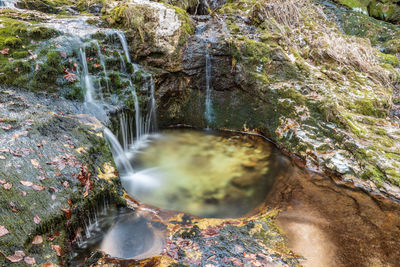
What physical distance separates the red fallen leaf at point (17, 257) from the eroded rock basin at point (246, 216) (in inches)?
38.2

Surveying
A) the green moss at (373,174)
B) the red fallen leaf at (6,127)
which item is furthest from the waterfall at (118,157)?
the green moss at (373,174)

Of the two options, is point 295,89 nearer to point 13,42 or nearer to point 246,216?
point 246,216

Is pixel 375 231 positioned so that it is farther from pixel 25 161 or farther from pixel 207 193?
pixel 25 161

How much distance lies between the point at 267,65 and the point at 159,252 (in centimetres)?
599

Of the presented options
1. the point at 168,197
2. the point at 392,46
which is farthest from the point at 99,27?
the point at 392,46

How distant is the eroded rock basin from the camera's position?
2979 millimetres

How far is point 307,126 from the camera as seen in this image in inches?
233

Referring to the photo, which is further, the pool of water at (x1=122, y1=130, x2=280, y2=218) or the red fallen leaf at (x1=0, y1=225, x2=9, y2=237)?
the pool of water at (x1=122, y1=130, x2=280, y2=218)

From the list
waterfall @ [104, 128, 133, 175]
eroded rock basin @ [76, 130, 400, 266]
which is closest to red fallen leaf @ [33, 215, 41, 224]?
eroded rock basin @ [76, 130, 400, 266]

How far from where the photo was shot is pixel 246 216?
3959mm

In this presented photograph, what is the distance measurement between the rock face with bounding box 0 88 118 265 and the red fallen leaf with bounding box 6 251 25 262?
0.04 m

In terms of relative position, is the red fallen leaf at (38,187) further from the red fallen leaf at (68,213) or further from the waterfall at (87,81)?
the waterfall at (87,81)

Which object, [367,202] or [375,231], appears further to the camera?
[367,202]

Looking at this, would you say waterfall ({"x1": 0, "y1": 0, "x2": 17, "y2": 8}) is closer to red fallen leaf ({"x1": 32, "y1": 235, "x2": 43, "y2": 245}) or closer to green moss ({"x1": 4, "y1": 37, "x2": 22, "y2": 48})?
green moss ({"x1": 4, "y1": 37, "x2": 22, "y2": 48})
